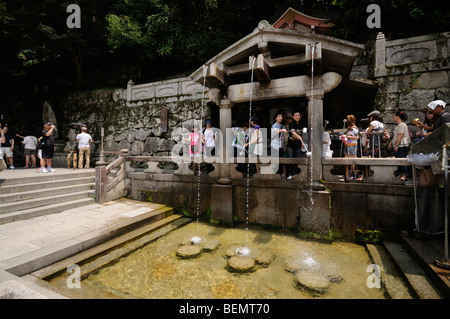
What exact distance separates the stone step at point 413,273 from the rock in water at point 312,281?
4.15 ft

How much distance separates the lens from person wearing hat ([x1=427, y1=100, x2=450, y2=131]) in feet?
15.6

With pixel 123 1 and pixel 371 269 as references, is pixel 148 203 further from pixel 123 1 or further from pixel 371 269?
pixel 123 1

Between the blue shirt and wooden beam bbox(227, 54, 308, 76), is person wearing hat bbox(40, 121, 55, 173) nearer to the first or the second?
wooden beam bbox(227, 54, 308, 76)

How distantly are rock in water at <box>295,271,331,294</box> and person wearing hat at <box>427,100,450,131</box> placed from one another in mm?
4587

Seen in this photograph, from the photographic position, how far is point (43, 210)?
601cm

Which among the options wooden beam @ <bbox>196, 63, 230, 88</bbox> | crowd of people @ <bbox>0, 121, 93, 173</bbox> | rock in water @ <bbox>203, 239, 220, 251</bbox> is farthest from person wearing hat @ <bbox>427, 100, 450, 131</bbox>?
crowd of people @ <bbox>0, 121, 93, 173</bbox>

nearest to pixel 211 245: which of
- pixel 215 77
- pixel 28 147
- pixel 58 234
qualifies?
pixel 58 234

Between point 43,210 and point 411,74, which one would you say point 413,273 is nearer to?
point 411,74

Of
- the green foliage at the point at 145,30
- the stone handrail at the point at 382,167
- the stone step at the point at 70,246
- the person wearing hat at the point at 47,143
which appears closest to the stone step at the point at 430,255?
the stone handrail at the point at 382,167

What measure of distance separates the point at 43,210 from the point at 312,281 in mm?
7326

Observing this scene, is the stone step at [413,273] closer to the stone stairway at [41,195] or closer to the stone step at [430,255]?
the stone step at [430,255]

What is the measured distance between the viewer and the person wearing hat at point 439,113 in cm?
475

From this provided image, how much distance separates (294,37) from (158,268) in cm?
650
